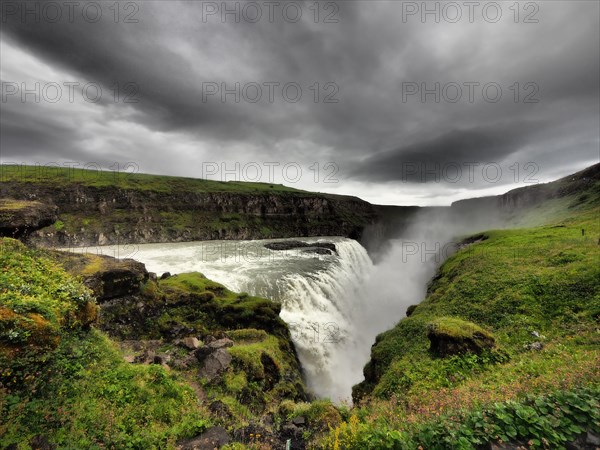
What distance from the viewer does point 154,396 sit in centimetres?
858

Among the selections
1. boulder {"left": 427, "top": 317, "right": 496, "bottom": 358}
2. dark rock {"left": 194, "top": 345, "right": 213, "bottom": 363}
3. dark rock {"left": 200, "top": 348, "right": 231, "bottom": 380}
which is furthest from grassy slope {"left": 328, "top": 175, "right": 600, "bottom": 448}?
dark rock {"left": 194, "top": 345, "right": 213, "bottom": 363}

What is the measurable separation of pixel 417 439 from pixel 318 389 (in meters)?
19.0

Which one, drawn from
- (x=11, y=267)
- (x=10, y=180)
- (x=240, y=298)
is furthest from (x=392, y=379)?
(x=10, y=180)

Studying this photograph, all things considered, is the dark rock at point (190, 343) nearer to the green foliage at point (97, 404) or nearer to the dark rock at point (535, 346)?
the green foliage at point (97, 404)

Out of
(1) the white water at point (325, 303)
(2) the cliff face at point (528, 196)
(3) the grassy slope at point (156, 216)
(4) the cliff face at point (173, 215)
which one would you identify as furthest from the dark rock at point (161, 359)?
(2) the cliff face at point (528, 196)

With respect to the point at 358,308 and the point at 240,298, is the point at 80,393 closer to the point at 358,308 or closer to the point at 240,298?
the point at 240,298

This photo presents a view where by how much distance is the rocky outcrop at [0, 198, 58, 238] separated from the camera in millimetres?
12438

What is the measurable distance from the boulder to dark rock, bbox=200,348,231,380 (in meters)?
10.2

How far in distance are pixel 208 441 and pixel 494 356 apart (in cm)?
1167

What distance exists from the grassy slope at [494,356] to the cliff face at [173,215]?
181ft

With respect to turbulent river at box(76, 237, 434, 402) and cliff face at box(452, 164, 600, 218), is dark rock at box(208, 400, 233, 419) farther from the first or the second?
cliff face at box(452, 164, 600, 218)

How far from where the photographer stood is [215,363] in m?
12.3

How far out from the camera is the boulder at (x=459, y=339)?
466 inches

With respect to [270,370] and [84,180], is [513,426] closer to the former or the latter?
[270,370]
